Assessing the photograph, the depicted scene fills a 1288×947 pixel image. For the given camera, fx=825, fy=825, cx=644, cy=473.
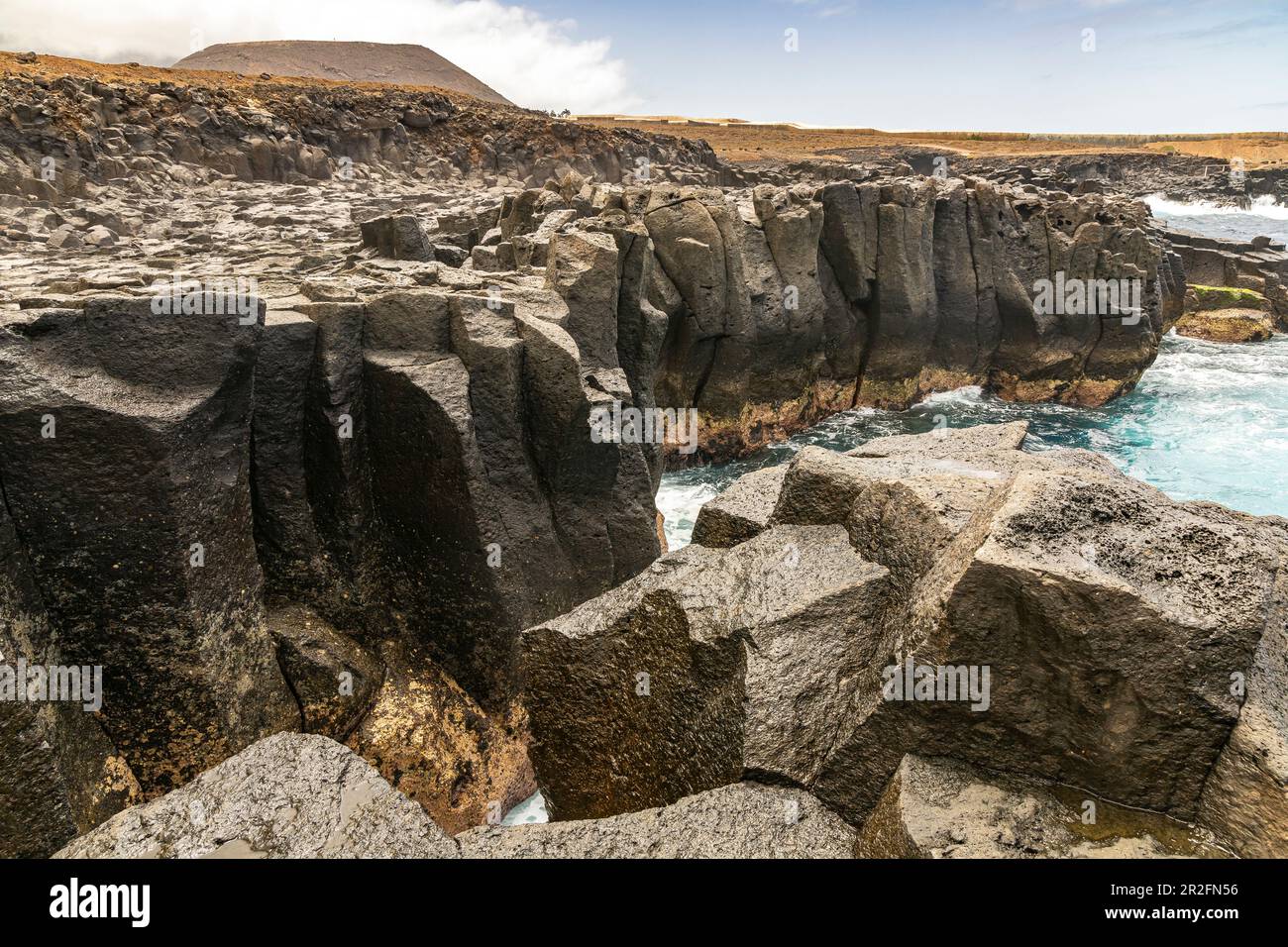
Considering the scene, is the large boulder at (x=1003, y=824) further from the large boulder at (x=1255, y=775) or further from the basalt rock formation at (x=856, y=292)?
the basalt rock formation at (x=856, y=292)

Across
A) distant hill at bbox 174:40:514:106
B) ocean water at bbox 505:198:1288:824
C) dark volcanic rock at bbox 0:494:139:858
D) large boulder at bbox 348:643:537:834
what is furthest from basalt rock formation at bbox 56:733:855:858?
distant hill at bbox 174:40:514:106

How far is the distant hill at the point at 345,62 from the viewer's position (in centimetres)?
11806

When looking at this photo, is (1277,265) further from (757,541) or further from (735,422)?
(757,541)

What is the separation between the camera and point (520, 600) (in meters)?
8.67

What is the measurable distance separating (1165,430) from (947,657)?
26.0 meters

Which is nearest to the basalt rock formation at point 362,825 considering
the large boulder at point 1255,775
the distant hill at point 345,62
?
the large boulder at point 1255,775

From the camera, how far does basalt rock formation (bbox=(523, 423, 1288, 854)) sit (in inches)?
154

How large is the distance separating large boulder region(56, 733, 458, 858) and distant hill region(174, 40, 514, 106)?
12576 cm

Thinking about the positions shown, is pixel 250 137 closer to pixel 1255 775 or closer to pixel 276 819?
pixel 276 819

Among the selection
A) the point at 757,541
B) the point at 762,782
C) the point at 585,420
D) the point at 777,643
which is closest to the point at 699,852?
the point at 762,782

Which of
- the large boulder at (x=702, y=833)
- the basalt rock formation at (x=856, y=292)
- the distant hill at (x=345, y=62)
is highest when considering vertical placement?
the distant hill at (x=345, y=62)

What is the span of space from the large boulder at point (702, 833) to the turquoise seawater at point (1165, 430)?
11.6 metres
